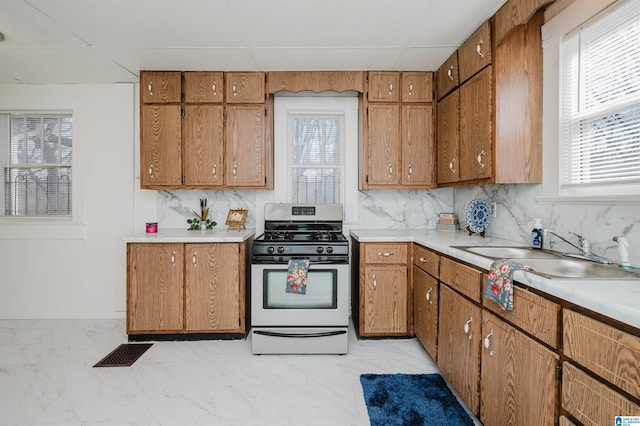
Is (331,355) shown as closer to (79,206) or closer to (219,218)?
(219,218)

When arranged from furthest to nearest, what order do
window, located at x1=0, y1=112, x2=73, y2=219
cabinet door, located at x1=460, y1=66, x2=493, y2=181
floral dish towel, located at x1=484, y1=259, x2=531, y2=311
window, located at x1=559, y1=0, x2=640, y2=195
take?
1. window, located at x1=0, y1=112, x2=73, y2=219
2. cabinet door, located at x1=460, y1=66, x2=493, y2=181
3. window, located at x1=559, y1=0, x2=640, y2=195
4. floral dish towel, located at x1=484, y1=259, x2=531, y2=311

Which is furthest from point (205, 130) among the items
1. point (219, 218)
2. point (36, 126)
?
point (36, 126)

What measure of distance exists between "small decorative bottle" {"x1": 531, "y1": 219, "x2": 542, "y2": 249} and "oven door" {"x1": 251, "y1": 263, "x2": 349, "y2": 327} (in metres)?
1.31

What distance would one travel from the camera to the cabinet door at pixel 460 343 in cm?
182

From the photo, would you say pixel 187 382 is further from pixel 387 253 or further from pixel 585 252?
pixel 585 252

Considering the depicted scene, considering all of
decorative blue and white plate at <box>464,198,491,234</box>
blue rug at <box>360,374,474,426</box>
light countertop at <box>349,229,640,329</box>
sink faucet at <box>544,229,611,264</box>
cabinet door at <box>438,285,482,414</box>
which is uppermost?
decorative blue and white plate at <box>464,198,491,234</box>

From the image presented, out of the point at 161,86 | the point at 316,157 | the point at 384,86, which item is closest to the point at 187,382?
the point at 316,157

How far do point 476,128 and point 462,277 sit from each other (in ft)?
3.67

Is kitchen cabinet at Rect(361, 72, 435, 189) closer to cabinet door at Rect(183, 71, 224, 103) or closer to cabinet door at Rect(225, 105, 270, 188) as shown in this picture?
cabinet door at Rect(225, 105, 270, 188)

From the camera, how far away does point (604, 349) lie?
1011 millimetres

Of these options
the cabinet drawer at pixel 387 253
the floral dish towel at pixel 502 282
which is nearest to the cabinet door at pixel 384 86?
the cabinet drawer at pixel 387 253

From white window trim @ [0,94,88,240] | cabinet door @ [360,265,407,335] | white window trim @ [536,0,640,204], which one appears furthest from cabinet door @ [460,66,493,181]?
white window trim @ [0,94,88,240]

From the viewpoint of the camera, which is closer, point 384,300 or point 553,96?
point 553,96

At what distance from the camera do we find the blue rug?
1.90 metres
